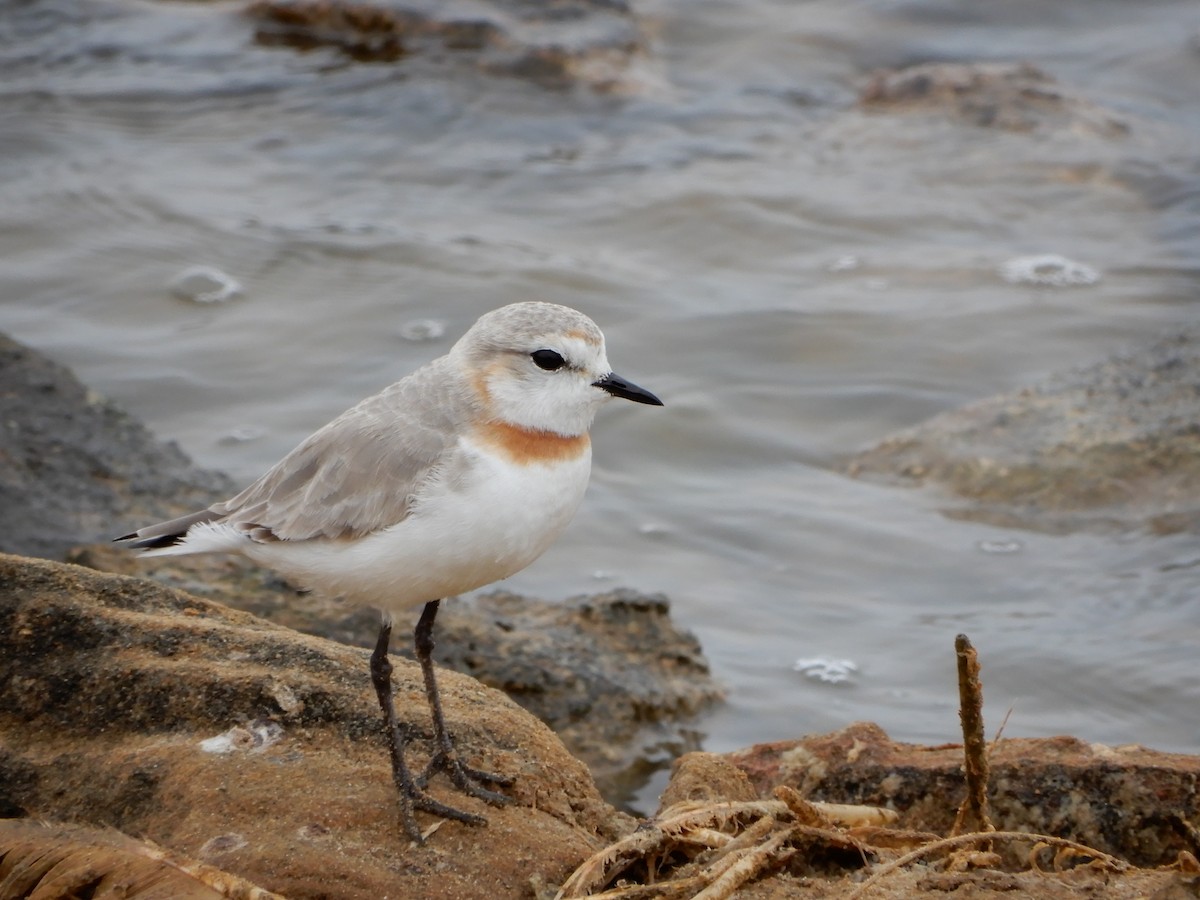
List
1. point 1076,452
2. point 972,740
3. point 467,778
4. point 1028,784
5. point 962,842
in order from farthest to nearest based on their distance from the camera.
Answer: point 1076,452 < point 1028,784 < point 467,778 < point 972,740 < point 962,842

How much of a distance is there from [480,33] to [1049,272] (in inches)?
289

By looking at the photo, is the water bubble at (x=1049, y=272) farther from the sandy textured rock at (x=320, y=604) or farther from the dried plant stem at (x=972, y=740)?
the dried plant stem at (x=972, y=740)

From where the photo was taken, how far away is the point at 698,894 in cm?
391

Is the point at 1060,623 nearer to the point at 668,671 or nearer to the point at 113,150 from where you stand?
the point at 668,671

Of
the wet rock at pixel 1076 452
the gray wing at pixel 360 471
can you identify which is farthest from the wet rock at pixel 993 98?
the gray wing at pixel 360 471

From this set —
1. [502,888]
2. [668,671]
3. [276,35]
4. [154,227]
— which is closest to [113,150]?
[154,227]

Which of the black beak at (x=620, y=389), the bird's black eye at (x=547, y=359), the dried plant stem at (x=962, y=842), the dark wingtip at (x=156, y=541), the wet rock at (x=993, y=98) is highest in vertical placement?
the wet rock at (x=993, y=98)

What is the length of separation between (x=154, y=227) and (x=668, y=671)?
811cm

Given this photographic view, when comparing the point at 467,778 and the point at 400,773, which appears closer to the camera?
the point at 400,773

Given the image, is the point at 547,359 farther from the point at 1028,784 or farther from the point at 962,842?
the point at 1028,784

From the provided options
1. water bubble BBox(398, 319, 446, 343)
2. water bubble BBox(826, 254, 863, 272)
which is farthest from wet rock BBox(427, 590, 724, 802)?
water bubble BBox(826, 254, 863, 272)

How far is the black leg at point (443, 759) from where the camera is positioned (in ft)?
15.1

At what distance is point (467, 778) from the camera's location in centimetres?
466

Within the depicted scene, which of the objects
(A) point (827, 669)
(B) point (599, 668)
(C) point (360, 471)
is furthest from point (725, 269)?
(C) point (360, 471)
